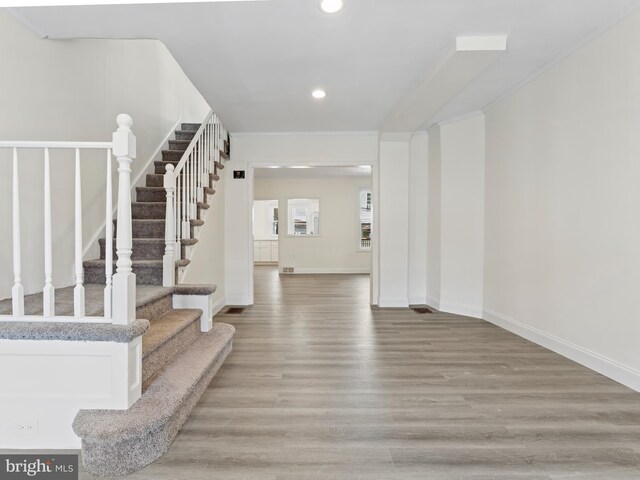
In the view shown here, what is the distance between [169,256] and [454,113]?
367cm

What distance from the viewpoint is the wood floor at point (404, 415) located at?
168cm

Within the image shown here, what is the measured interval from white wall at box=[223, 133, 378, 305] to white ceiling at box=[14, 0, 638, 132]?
142 centimetres

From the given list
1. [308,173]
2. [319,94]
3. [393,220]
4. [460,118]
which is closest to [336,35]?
[319,94]

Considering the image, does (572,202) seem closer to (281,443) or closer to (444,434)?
(444,434)

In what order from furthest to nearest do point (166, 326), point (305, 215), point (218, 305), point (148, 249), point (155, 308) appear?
point (305, 215), point (218, 305), point (148, 249), point (155, 308), point (166, 326)

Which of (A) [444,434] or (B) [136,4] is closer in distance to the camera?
(A) [444,434]

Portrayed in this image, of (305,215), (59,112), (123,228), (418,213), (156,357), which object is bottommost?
(156,357)

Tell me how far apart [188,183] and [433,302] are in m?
3.50

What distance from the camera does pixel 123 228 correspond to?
1.72 metres

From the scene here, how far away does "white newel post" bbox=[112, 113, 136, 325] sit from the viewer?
170 cm

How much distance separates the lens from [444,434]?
1.94 m

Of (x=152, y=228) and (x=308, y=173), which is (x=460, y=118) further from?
(x=308, y=173)

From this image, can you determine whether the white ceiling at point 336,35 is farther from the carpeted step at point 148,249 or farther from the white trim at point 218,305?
the white trim at point 218,305

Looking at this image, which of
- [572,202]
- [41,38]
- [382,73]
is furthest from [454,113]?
[41,38]
